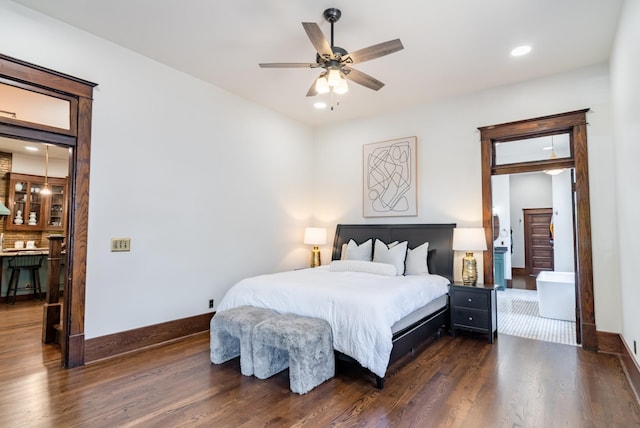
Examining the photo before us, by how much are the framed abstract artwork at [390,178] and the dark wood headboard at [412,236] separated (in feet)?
0.79

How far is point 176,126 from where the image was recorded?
12.9 feet

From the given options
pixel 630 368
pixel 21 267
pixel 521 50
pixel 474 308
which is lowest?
pixel 630 368

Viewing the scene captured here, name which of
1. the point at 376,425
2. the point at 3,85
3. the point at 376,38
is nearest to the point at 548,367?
the point at 376,425

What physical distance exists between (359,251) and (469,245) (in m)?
1.42

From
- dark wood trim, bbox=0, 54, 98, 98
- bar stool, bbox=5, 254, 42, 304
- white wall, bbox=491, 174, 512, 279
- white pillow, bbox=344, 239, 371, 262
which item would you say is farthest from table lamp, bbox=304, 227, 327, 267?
bar stool, bbox=5, 254, 42, 304

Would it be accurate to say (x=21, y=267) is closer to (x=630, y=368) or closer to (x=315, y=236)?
(x=315, y=236)

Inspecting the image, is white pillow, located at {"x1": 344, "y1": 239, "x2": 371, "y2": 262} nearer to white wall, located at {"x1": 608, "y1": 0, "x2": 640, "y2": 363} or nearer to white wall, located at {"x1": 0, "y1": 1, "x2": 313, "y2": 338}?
white wall, located at {"x1": 0, "y1": 1, "x2": 313, "y2": 338}

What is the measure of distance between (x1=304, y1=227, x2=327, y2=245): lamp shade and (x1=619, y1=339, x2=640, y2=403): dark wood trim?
366 centimetres

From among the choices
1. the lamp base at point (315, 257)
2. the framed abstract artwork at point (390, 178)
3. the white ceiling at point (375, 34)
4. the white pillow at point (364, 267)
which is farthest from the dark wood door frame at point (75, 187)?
the framed abstract artwork at point (390, 178)

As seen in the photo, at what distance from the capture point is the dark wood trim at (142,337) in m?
3.21

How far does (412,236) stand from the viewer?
4750mm

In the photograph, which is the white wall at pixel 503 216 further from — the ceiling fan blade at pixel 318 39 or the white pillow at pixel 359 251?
the ceiling fan blade at pixel 318 39

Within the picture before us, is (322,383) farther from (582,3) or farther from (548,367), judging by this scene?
(582,3)

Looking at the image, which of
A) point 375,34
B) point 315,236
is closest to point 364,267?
point 315,236
